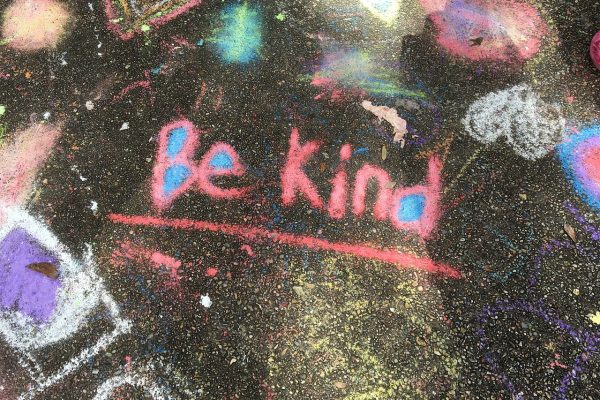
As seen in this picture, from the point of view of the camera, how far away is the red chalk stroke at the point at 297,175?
8.43 feet

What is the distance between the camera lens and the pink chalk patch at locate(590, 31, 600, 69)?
9.64 feet

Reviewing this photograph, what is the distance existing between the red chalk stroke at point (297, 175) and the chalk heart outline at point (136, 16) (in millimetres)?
1551

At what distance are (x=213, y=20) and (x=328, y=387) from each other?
2.82 m

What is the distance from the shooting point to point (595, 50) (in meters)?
2.95

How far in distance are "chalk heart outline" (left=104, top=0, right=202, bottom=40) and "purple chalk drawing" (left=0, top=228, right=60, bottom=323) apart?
1730mm

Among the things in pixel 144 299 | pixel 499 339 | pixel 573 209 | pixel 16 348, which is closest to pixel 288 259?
pixel 144 299

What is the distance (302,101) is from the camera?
9.60 feet

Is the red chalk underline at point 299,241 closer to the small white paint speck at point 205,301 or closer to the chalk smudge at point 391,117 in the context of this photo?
the small white paint speck at point 205,301

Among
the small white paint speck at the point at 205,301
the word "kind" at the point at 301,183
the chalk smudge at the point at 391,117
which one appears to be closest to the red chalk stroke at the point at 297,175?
the word "kind" at the point at 301,183

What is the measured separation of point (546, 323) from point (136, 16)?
355 cm

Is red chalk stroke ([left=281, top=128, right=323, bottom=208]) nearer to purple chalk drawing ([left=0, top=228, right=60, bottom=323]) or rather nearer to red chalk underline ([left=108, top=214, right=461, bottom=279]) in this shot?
red chalk underline ([left=108, top=214, right=461, bottom=279])

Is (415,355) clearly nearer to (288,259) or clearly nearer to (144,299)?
(288,259)

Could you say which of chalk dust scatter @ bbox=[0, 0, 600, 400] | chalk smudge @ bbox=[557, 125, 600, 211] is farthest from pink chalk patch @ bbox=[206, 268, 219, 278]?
chalk smudge @ bbox=[557, 125, 600, 211]

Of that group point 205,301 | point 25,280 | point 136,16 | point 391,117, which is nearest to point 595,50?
point 391,117
